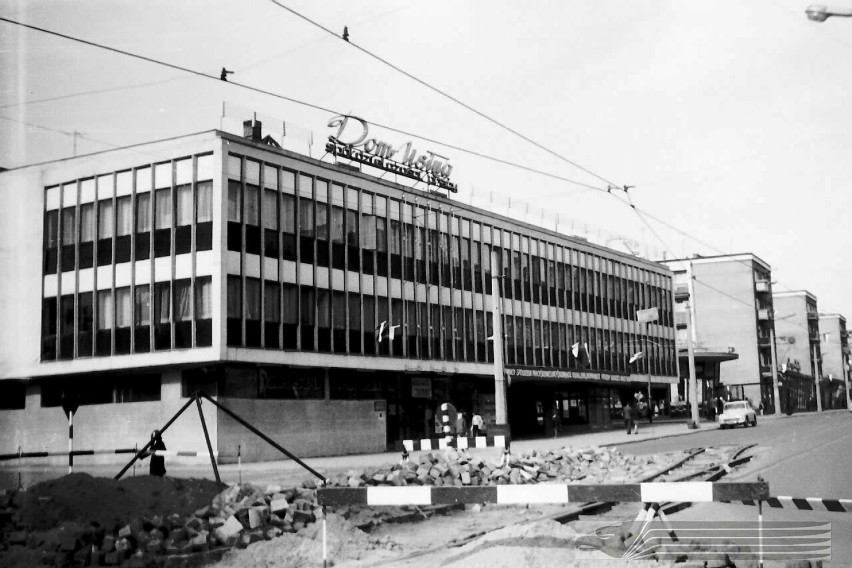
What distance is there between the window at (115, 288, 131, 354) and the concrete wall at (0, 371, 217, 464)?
202 centimetres

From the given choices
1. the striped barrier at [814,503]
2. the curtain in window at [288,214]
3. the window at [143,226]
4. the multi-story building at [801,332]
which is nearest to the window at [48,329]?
the window at [143,226]

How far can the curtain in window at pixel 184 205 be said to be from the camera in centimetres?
3341

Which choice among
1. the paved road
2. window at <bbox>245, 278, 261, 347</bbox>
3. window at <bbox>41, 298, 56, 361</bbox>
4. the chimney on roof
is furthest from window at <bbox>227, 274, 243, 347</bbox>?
the paved road

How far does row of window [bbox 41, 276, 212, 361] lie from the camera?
107ft

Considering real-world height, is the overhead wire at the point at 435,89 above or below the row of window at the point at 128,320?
above

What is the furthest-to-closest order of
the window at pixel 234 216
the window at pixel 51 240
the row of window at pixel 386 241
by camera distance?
1. the window at pixel 51 240
2. the row of window at pixel 386 241
3. the window at pixel 234 216

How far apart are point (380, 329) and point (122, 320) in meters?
11.1

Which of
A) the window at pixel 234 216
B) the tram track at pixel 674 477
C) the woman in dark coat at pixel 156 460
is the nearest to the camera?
the tram track at pixel 674 477

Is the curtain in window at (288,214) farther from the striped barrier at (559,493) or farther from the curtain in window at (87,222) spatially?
the striped barrier at (559,493)

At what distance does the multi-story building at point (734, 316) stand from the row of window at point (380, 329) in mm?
46476

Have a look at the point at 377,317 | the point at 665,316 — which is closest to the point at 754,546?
the point at 377,317

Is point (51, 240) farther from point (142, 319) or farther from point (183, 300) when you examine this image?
point (183, 300)

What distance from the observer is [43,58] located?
15156mm

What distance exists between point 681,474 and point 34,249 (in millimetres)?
27207
